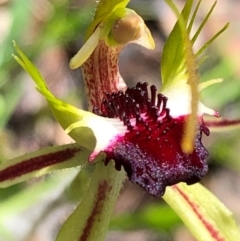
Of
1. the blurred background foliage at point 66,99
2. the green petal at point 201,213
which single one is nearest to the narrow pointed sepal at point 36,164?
the green petal at point 201,213

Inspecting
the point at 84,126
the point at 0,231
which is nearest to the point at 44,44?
the point at 0,231

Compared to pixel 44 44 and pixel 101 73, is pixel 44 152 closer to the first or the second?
pixel 101 73

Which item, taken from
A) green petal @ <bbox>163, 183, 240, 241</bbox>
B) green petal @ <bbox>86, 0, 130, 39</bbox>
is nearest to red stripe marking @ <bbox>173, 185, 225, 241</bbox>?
green petal @ <bbox>163, 183, 240, 241</bbox>

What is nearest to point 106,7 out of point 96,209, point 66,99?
point 96,209

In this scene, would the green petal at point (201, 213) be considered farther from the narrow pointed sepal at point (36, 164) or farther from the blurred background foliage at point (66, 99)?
the blurred background foliage at point (66, 99)

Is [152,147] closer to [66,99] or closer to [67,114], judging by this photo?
[67,114]
